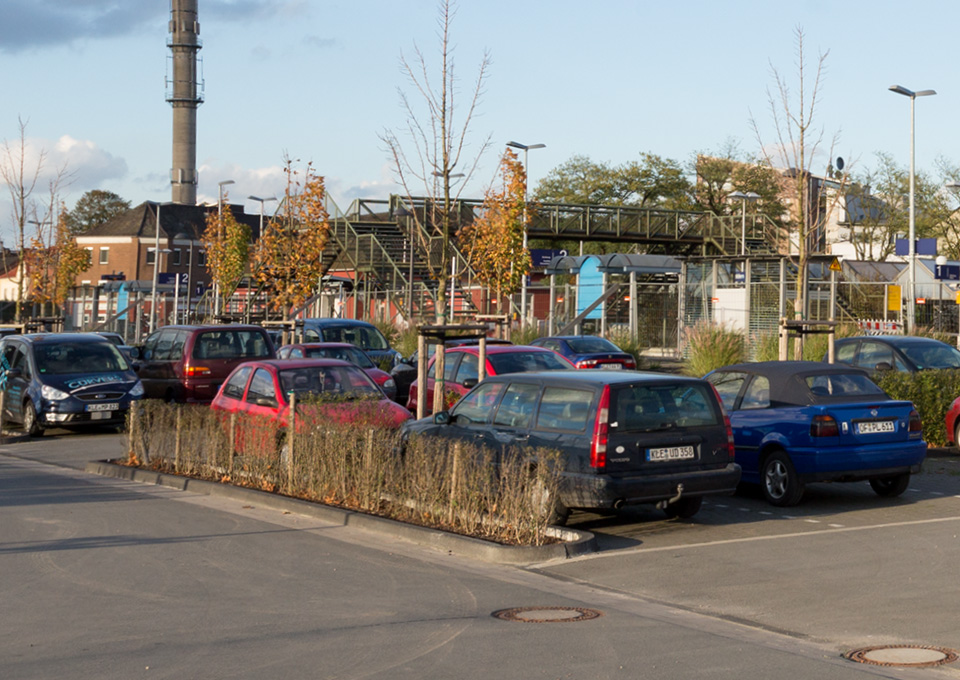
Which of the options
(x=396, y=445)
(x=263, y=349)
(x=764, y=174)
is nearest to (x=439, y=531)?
(x=396, y=445)

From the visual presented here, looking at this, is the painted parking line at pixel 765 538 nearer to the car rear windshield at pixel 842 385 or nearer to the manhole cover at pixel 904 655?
the car rear windshield at pixel 842 385

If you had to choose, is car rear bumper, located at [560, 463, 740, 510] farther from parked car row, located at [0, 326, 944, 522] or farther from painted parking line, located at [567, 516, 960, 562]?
painted parking line, located at [567, 516, 960, 562]

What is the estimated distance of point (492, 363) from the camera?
18.9 m

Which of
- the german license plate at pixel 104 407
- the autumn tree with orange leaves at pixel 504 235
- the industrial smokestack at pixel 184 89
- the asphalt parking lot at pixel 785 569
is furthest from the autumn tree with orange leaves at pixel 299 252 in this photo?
the industrial smokestack at pixel 184 89

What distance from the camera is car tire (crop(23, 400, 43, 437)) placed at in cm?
2219

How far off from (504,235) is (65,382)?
48.9ft

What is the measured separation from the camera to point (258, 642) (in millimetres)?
7281

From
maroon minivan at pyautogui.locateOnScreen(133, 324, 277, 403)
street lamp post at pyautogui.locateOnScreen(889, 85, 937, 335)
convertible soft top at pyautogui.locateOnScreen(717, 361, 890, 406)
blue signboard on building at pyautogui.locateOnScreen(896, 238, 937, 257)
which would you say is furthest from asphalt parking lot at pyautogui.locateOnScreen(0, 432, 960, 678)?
blue signboard on building at pyautogui.locateOnScreen(896, 238, 937, 257)

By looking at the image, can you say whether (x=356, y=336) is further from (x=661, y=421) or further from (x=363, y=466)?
(x=661, y=421)

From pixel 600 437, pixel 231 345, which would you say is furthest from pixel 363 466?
pixel 231 345

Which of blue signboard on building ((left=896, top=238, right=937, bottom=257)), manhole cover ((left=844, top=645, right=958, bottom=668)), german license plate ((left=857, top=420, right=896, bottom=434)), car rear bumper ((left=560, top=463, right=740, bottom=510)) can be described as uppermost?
blue signboard on building ((left=896, top=238, right=937, bottom=257))

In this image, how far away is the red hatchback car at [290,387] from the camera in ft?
49.1

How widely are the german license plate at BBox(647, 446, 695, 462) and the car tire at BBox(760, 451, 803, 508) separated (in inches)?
76.9

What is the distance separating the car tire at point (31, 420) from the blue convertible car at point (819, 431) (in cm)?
1366
